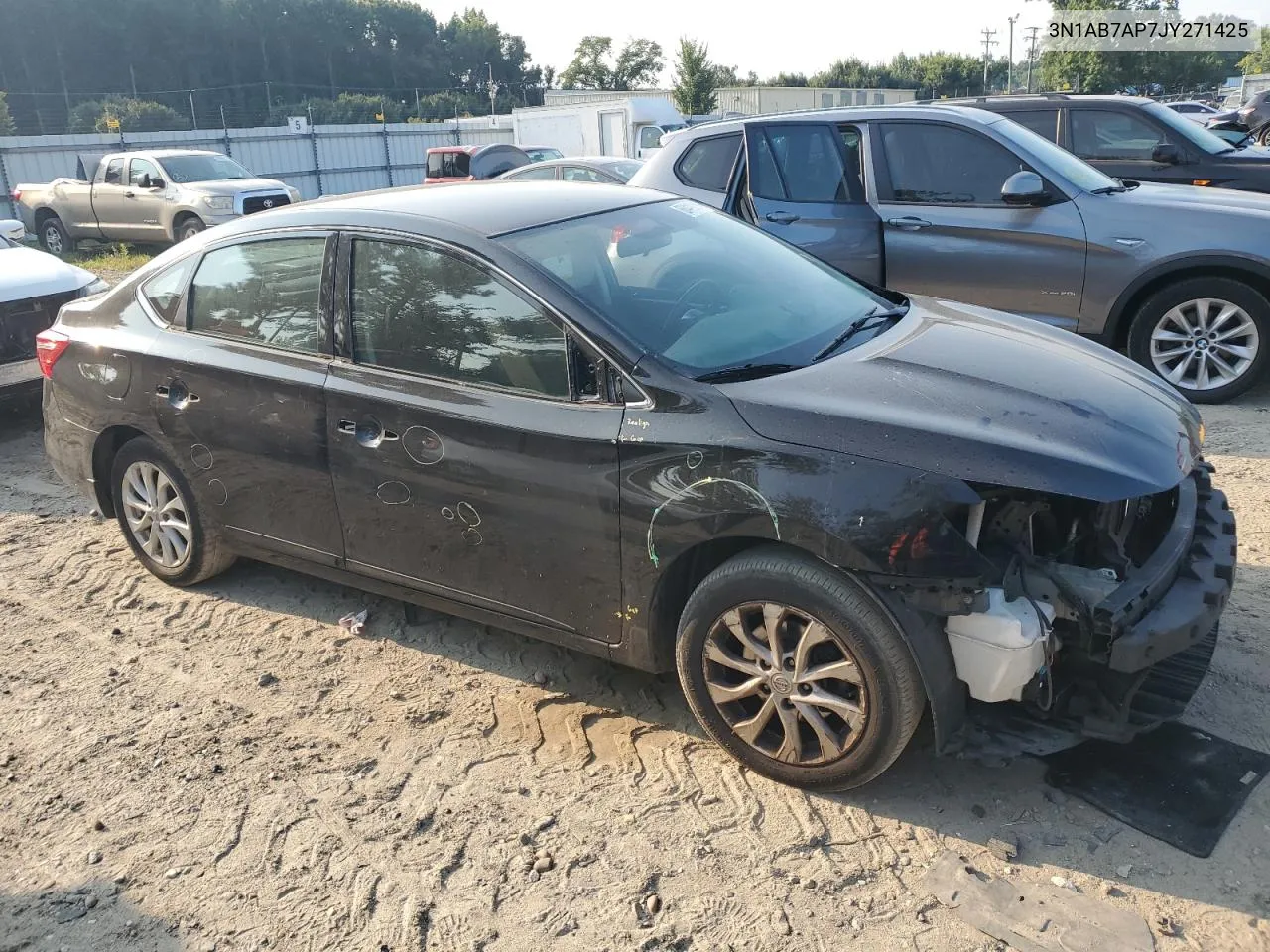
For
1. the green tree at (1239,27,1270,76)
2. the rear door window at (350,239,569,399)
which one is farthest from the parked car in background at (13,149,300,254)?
the green tree at (1239,27,1270,76)

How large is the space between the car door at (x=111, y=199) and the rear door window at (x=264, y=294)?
14.8 meters

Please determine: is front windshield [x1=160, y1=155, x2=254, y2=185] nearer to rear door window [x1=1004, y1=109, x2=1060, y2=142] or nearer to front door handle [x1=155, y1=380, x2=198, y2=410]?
rear door window [x1=1004, y1=109, x2=1060, y2=142]

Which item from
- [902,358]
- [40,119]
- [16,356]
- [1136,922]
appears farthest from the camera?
[40,119]

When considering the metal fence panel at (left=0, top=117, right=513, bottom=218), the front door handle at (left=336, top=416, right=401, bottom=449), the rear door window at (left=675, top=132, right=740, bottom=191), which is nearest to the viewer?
the front door handle at (left=336, top=416, right=401, bottom=449)

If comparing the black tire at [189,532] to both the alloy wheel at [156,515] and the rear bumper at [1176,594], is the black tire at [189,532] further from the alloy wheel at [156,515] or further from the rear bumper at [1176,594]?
the rear bumper at [1176,594]

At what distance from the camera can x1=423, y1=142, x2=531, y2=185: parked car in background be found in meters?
19.2

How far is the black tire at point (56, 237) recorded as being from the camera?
18281 mm

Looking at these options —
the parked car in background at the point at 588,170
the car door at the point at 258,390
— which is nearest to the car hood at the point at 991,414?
the car door at the point at 258,390

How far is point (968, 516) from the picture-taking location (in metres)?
2.66

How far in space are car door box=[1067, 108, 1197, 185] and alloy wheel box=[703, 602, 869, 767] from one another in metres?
6.81

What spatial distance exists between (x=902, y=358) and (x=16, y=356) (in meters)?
6.27

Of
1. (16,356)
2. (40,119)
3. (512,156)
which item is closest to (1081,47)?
(512,156)

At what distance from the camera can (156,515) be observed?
4496mm

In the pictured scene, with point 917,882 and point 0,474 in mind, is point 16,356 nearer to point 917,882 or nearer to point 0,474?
point 0,474
